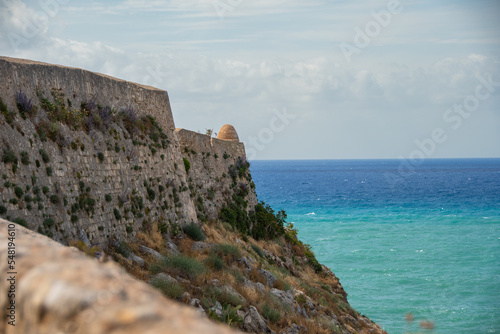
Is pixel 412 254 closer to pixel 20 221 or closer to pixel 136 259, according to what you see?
pixel 136 259

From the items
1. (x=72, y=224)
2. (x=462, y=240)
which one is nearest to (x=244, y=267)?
(x=72, y=224)

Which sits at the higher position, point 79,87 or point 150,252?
point 79,87

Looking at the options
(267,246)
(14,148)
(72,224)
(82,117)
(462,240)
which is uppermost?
(82,117)

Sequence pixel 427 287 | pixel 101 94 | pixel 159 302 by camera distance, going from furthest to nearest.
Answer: pixel 427 287, pixel 101 94, pixel 159 302

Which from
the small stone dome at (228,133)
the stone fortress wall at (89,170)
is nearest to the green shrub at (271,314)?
the stone fortress wall at (89,170)

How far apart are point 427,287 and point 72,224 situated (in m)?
29.9

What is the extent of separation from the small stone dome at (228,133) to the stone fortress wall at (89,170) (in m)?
7.05

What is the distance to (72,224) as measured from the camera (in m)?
11.9

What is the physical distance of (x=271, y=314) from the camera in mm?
13406

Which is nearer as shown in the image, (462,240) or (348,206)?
(462,240)

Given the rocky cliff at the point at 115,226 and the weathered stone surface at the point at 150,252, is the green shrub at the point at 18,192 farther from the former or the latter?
the weathered stone surface at the point at 150,252

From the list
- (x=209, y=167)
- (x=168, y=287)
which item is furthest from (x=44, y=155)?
(x=209, y=167)

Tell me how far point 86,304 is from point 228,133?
81.7 ft

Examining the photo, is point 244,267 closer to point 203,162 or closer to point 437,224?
point 203,162
